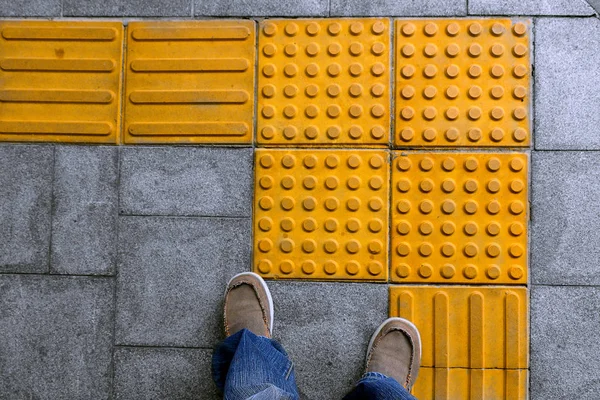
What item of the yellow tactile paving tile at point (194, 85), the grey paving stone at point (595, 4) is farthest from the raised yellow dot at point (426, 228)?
the grey paving stone at point (595, 4)

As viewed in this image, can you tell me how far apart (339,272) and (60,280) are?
48.7 inches

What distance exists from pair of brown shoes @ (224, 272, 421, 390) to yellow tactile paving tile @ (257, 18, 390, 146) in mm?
647

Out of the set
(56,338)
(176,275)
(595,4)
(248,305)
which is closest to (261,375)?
(248,305)

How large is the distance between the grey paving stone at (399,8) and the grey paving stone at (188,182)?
77 centimetres

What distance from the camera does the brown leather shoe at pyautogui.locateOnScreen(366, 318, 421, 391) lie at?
2.00 m

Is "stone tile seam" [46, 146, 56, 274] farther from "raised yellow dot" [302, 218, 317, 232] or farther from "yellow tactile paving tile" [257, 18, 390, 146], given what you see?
"raised yellow dot" [302, 218, 317, 232]

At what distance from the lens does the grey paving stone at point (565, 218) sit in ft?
6.59

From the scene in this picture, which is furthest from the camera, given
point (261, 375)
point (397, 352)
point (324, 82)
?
point (324, 82)

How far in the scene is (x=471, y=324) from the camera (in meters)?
2.01

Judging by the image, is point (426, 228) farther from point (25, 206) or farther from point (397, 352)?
point (25, 206)

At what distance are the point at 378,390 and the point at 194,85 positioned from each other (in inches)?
58.9

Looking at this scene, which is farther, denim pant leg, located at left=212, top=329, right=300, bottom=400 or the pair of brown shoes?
the pair of brown shoes

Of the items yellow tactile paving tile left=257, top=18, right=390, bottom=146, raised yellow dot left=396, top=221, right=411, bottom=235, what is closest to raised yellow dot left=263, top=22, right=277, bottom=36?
yellow tactile paving tile left=257, top=18, right=390, bottom=146

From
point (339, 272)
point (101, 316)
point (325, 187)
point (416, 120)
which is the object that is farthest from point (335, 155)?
point (101, 316)
